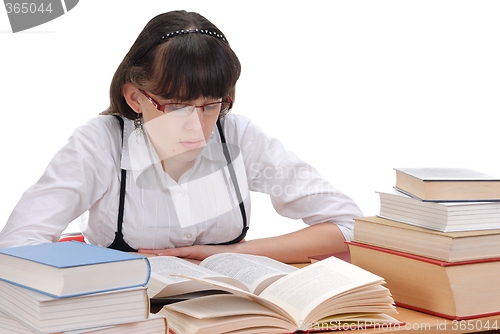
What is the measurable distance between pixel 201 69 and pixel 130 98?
312mm

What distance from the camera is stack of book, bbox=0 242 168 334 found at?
3.24ft

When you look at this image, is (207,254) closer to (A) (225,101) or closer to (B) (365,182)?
(A) (225,101)

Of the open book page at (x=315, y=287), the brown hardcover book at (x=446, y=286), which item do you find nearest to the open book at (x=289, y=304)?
the open book page at (x=315, y=287)

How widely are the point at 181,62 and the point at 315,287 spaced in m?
0.71

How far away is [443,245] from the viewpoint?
50.2 inches

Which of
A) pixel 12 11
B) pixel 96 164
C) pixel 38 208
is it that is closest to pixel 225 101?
pixel 96 164

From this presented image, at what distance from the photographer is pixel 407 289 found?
135 centimetres

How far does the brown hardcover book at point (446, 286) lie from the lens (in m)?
1.26

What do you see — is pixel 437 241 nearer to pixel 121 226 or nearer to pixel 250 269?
pixel 250 269

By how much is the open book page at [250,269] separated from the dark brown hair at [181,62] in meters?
0.42

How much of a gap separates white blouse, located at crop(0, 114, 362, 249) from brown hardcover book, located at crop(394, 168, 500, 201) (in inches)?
24.1

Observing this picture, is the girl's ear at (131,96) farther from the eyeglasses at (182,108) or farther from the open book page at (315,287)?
the open book page at (315,287)

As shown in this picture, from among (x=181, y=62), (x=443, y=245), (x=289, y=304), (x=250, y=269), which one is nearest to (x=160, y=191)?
(x=181, y=62)

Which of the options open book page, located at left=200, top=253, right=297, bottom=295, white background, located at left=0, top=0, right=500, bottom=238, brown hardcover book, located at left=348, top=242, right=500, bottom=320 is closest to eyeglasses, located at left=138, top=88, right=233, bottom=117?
open book page, located at left=200, top=253, right=297, bottom=295
